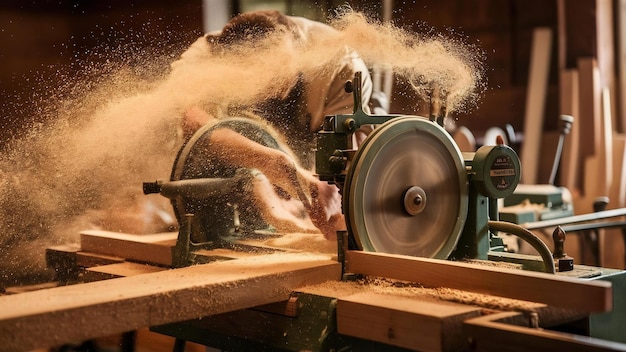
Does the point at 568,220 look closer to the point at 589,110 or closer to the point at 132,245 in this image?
the point at 132,245

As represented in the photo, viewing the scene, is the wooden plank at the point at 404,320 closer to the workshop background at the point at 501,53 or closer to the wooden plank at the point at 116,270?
the wooden plank at the point at 116,270

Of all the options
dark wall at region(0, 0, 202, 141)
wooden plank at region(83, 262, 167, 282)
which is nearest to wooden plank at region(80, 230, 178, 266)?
wooden plank at region(83, 262, 167, 282)

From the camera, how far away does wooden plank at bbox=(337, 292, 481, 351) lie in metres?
1.72

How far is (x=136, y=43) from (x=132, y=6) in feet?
1.24

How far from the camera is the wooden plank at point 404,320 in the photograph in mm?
1719

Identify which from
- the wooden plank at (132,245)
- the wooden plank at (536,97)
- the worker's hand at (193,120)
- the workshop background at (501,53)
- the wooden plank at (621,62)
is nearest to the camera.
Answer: the wooden plank at (132,245)

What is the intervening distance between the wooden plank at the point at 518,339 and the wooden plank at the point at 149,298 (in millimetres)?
585

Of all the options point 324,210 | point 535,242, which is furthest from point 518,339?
point 324,210

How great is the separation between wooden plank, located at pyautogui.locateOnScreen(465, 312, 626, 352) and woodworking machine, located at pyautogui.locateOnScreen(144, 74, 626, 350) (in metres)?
0.43

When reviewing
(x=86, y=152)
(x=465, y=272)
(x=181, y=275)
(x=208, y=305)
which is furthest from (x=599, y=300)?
(x=86, y=152)

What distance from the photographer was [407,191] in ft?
7.66

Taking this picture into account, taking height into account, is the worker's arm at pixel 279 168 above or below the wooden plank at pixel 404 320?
above

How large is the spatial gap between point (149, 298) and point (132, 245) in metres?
1.00

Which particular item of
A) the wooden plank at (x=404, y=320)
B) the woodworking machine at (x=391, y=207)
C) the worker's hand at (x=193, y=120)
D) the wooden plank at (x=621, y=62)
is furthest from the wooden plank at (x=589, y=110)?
the wooden plank at (x=404, y=320)
